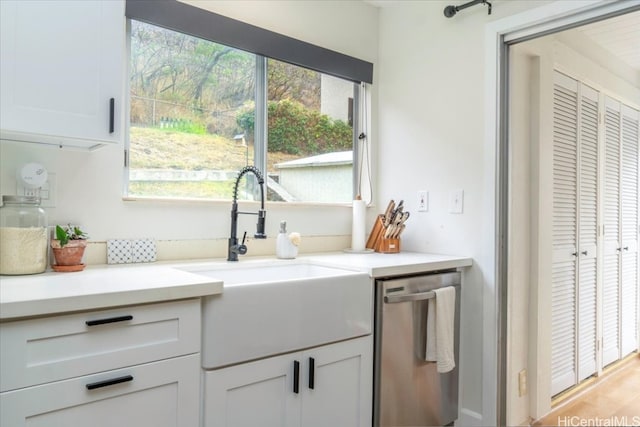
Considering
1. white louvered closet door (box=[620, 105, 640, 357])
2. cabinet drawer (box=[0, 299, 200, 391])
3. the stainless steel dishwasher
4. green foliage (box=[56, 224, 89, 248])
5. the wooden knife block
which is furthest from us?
white louvered closet door (box=[620, 105, 640, 357])

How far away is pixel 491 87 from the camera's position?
6.97 feet

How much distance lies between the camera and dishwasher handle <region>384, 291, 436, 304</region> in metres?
1.78

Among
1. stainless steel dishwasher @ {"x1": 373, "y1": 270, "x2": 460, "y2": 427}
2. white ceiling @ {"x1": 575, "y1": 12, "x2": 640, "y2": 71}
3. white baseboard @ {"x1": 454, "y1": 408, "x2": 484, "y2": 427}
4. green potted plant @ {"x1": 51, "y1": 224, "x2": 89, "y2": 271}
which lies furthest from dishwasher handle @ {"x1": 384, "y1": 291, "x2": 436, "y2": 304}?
white ceiling @ {"x1": 575, "y1": 12, "x2": 640, "y2": 71}

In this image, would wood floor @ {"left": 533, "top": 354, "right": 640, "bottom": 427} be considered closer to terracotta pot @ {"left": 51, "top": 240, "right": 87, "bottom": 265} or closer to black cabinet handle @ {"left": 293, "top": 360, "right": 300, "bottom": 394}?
black cabinet handle @ {"left": 293, "top": 360, "right": 300, "bottom": 394}

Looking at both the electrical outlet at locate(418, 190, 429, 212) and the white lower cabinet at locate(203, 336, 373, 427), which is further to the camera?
the electrical outlet at locate(418, 190, 429, 212)

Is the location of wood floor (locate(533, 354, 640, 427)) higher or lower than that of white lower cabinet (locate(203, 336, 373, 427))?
lower

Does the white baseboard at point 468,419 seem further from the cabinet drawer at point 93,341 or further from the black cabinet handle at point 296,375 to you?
the cabinet drawer at point 93,341

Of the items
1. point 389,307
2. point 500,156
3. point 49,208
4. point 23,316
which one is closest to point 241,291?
point 23,316

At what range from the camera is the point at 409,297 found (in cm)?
184

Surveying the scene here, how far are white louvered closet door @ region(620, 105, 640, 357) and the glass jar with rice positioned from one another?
10.3ft

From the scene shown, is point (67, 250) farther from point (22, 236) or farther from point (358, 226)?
point (358, 226)

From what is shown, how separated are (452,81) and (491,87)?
247mm

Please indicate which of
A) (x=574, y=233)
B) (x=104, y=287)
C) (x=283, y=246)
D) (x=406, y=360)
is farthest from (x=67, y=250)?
(x=574, y=233)

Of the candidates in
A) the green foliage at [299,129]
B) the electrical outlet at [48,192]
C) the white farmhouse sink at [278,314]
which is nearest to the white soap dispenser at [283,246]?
the white farmhouse sink at [278,314]
